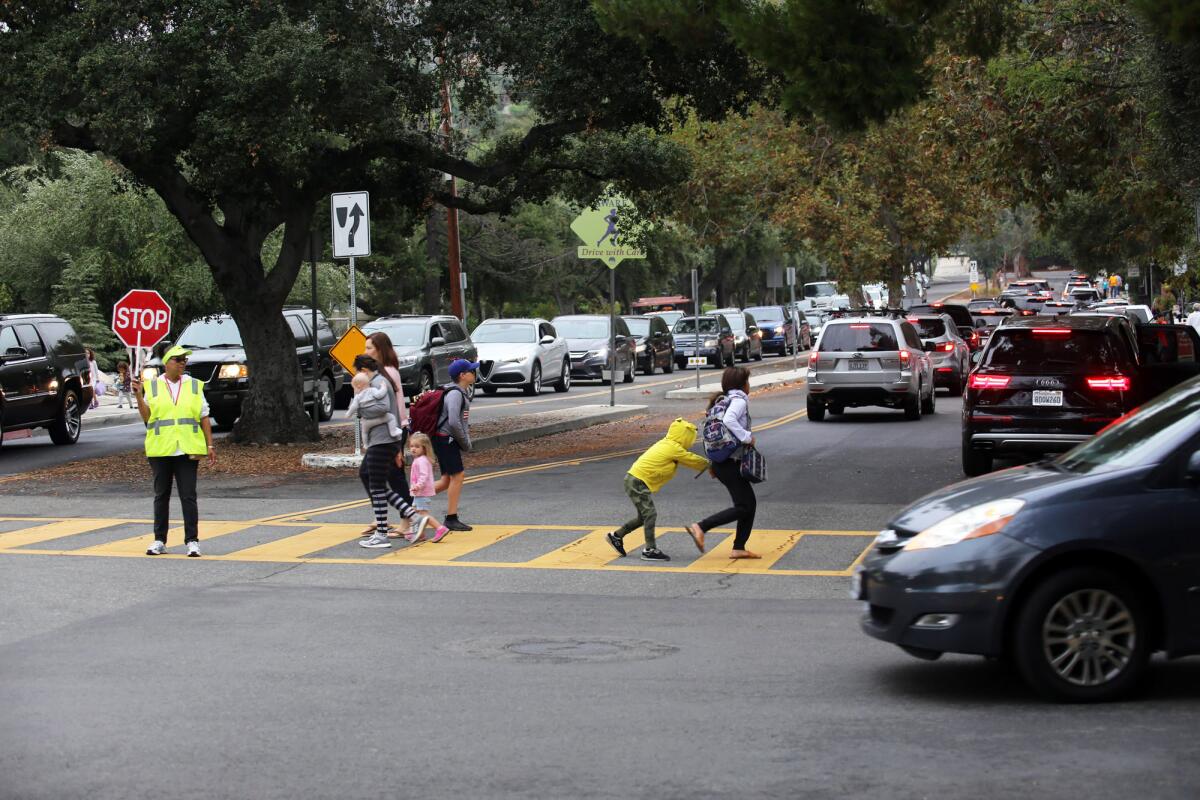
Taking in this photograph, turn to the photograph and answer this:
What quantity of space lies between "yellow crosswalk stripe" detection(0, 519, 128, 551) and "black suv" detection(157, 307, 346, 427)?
29.9ft

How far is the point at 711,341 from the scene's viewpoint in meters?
52.3

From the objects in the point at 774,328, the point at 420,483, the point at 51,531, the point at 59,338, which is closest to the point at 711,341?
the point at 774,328

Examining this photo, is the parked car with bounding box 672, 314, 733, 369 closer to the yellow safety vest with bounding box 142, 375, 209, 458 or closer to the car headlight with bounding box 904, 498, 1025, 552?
the yellow safety vest with bounding box 142, 375, 209, 458

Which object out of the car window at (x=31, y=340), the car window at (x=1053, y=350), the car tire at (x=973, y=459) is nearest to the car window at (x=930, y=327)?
the car tire at (x=973, y=459)

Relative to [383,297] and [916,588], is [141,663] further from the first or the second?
[383,297]

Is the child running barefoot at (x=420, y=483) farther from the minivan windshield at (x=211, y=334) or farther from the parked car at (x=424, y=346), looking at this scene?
the parked car at (x=424, y=346)

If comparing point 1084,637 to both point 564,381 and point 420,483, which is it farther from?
point 564,381

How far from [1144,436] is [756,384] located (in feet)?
106

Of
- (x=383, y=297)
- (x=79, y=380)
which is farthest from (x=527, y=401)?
(x=383, y=297)

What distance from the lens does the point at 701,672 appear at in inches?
335

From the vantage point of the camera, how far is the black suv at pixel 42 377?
24.2 meters

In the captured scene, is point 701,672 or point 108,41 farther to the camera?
point 108,41

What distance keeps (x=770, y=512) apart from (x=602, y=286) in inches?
2182

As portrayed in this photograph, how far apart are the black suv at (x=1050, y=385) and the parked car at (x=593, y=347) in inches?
953
